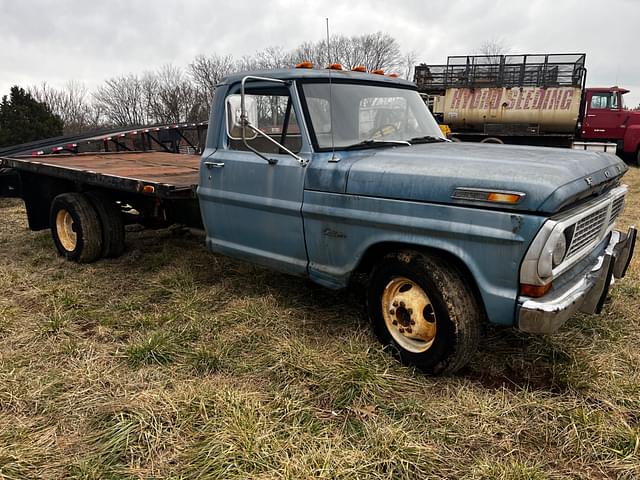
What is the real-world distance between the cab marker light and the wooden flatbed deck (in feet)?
8.41

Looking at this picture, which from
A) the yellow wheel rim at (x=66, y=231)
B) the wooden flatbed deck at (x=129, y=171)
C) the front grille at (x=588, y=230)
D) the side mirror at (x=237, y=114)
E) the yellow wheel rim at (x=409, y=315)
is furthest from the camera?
the yellow wheel rim at (x=66, y=231)

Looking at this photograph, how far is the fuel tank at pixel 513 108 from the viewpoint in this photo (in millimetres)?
15805

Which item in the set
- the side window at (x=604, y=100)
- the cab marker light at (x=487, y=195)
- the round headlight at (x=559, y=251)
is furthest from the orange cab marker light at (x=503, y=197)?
the side window at (x=604, y=100)

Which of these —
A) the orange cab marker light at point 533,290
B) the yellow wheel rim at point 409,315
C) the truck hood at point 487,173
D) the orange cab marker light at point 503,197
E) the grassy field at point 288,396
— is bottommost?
the grassy field at point 288,396

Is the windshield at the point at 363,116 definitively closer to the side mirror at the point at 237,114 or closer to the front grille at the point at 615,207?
the side mirror at the point at 237,114

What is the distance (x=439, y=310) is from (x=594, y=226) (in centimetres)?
118

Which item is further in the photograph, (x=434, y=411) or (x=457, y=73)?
(x=457, y=73)

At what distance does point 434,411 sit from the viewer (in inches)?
106

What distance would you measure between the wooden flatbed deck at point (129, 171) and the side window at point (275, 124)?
0.84 m

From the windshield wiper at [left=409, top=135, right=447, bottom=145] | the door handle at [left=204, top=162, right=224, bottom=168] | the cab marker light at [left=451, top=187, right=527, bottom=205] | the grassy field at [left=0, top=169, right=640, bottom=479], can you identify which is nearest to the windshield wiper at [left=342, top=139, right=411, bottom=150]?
the windshield wiper at [left=409, top=135, right=447, bottom=145]

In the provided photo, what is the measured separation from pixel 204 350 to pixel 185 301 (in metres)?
0.99

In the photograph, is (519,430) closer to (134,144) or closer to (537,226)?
(537,226)

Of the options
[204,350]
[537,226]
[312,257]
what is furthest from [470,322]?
[204,350]

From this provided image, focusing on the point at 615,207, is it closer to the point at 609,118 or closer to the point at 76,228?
the point at 76,228
